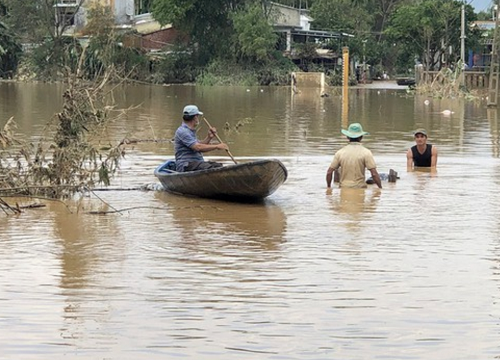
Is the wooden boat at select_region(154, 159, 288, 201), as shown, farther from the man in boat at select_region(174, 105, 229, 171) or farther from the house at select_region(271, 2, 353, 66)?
the house at select_region(271, 2, 353, 66)

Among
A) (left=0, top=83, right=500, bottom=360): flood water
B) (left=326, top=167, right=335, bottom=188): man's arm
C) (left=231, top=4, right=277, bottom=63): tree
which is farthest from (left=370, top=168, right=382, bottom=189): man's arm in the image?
(left=231, top=4, right=277, bottom=63): tree

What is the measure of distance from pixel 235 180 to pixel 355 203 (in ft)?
5.63

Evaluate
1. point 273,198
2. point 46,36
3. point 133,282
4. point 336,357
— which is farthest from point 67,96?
point 46,36

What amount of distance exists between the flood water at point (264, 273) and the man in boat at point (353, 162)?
0.71ft

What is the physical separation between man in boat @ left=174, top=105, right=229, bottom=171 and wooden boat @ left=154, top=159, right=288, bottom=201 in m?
0.23

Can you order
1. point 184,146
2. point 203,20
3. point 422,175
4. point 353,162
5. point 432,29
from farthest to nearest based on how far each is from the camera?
point 203,20
point 432,29
point 422,175
point 353,162
point 184,146

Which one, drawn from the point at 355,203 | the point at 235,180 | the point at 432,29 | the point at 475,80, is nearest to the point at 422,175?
the point at 355,203

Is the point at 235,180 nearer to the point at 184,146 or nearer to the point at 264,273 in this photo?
the point at 184,146

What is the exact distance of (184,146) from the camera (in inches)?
540

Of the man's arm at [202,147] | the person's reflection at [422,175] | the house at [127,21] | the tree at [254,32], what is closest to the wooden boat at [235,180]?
the man's arm at [202,147]

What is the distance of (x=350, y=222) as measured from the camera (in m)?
12.0

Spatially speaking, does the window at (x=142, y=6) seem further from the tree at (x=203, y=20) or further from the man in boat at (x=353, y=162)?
the man in boat at (x=353, y=162)

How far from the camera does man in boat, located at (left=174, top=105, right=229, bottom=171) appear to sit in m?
13.5

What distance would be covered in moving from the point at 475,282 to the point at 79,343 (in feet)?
11.9
